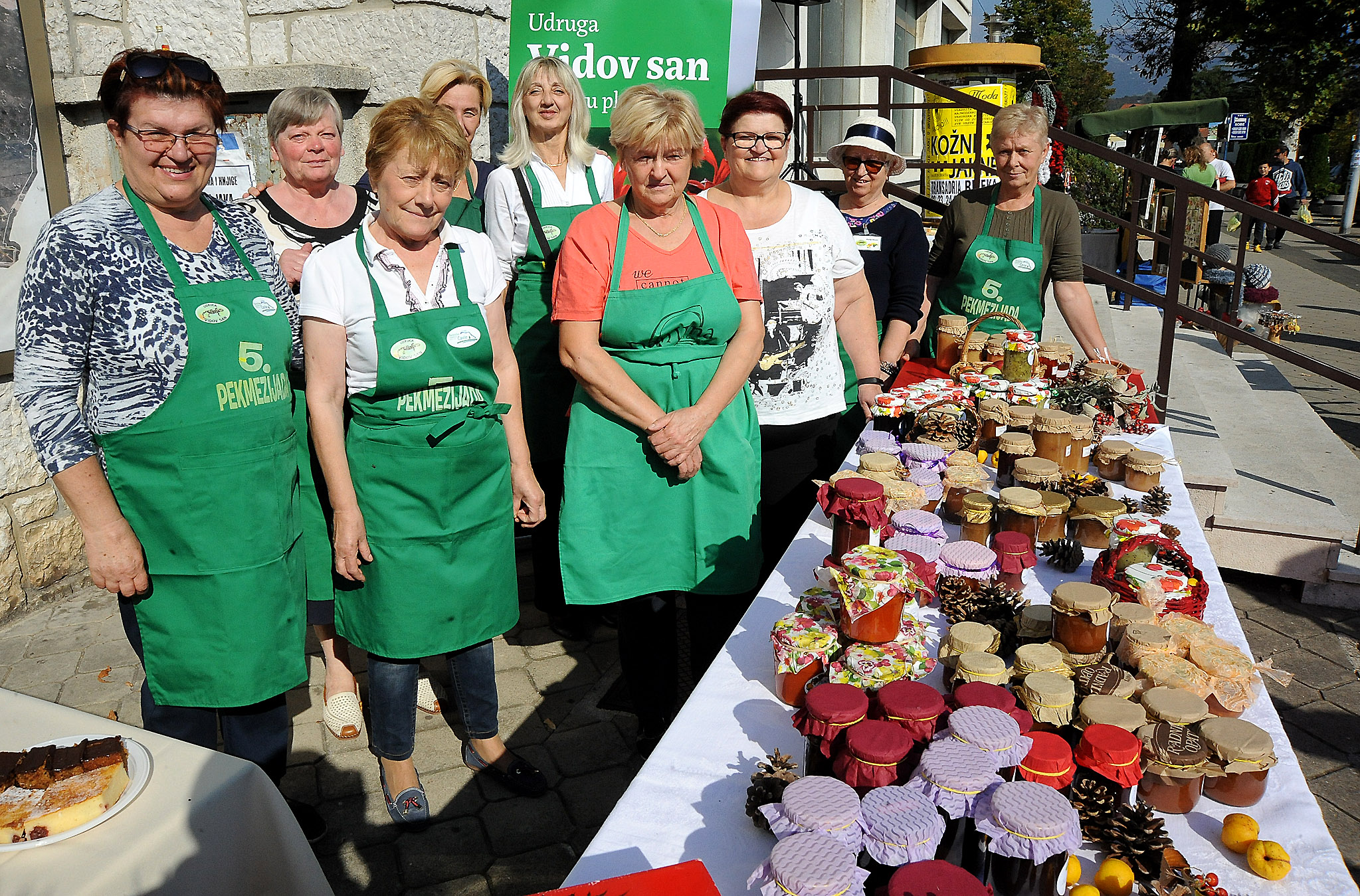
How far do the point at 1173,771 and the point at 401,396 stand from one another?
6.17 feet

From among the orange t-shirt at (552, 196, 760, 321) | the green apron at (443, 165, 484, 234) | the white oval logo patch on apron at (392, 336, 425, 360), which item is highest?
the green apron at (443, 165, 484, 234)

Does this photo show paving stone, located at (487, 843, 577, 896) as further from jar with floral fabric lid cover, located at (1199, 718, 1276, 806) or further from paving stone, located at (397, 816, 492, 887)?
jar with floral fabric lid cover, located at (1199, 718, 1276, 806)

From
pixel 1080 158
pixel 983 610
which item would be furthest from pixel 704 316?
pixel 1080 158

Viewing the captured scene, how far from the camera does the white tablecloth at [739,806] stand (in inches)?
50.1

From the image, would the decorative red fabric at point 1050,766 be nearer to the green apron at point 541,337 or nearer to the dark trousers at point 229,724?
the dark trousers at point 229,724

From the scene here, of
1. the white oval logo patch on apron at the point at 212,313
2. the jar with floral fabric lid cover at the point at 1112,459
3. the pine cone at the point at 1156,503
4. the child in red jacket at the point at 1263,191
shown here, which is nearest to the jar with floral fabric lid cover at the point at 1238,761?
the pine cone at the point at 1156,503

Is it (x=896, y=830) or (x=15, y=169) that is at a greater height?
(x=15, y=169)

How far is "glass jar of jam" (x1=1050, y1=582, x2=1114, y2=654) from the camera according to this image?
1647 millimetres

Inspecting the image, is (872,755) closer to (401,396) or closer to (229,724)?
(401,396)

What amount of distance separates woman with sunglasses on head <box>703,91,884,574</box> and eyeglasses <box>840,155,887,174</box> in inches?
32.0

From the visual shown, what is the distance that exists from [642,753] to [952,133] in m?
8.74

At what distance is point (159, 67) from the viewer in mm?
2018

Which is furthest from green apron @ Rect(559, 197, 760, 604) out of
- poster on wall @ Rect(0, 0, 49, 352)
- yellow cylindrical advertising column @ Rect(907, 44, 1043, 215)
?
yellow cylindrical advertising column @ Rect(907, 44, 1043, 215)

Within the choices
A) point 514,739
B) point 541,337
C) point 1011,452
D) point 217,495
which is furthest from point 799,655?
point 541,337
